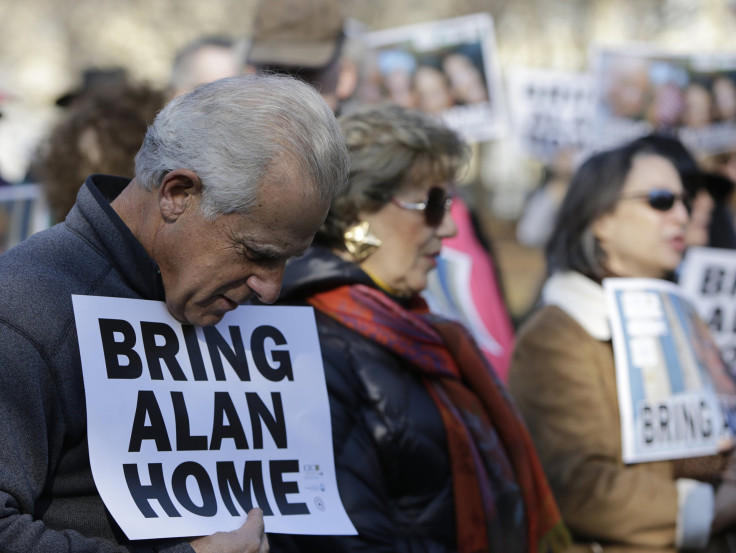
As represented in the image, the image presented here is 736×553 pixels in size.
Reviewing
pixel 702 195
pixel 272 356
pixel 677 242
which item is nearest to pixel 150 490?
pixel 272 356

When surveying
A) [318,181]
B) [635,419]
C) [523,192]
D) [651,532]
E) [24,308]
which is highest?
[318,181]

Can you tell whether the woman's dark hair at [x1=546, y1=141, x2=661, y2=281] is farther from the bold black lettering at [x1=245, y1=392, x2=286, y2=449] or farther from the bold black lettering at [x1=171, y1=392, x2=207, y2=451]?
the bold black lettering at [x1=171, y1=392, x2=207, y2=451]

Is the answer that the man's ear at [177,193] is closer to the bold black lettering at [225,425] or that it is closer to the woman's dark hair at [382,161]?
the bold black lettering at [225,425]

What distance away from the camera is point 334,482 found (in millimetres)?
2451

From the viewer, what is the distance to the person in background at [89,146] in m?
3.68

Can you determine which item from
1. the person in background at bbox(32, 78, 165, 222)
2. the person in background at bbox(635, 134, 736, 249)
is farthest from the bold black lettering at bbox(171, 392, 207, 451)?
the person in background at bbox(635, 134, 736, 249)

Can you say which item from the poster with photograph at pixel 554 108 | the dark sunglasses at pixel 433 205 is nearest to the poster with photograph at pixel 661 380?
the dark sunglasses at pixel 433 205

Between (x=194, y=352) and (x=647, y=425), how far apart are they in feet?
6.65

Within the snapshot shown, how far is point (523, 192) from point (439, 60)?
50.6 ft

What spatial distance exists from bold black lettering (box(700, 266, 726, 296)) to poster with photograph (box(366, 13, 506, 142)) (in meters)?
1.77

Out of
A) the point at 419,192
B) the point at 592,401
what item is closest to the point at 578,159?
the point at 592,401

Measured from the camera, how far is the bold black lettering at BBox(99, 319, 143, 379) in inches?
81.6

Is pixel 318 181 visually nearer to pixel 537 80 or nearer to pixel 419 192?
pixel 419 192

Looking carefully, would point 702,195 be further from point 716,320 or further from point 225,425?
point 225,425
